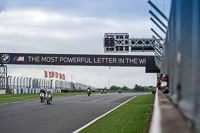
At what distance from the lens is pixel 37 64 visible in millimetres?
52938

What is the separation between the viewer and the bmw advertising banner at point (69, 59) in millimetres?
51812

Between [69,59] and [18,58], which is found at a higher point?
[18,58]

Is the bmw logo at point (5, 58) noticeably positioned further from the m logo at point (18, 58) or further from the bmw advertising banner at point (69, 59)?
the m logo at point (18, 58)

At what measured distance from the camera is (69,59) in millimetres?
53250

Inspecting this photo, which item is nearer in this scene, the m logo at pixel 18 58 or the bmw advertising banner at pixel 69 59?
the bmw advertising banner at pixel 69 59

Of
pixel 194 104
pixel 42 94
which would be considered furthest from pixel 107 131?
pixel 42 94

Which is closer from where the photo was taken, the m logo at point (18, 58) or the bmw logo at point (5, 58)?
the bmw logo at point (5, 58)

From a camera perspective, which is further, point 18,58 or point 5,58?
point 18,58

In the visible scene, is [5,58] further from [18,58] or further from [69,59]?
[69,59]

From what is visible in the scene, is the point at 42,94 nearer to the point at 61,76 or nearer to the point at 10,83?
the point at 10,83

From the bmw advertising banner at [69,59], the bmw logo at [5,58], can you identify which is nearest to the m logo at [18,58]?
the bmw advertising banner at [69,59]

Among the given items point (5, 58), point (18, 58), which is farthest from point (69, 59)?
point (5, 58)

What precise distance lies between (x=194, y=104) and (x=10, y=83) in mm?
45527

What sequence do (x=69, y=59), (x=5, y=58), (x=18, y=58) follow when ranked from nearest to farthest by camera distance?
(x=5, y=58)
(x=18, y=58)
(x=69, y=59)
